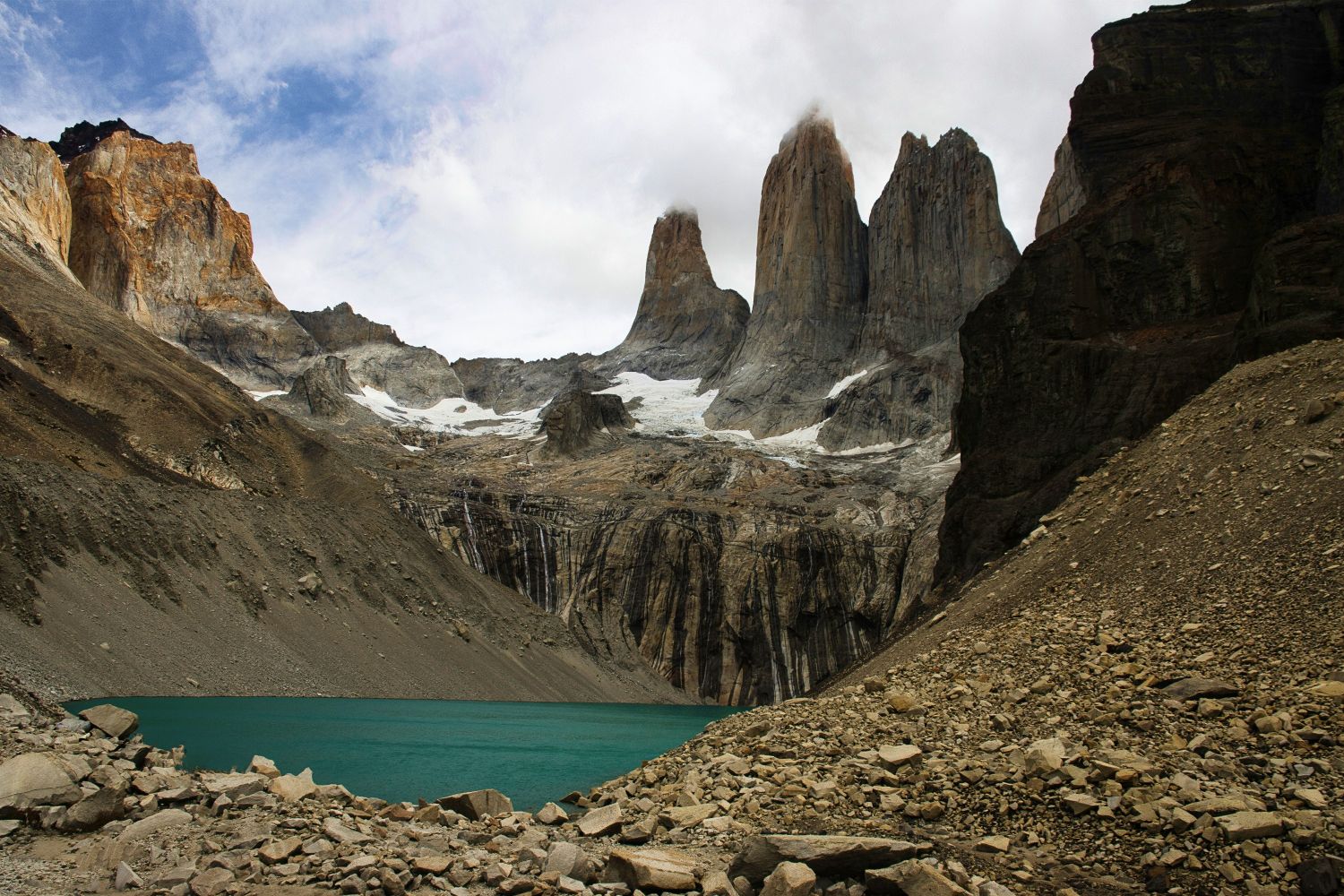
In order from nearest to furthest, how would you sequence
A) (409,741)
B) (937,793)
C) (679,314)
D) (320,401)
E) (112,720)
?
(937,793)
(112,720)
(409,741)
(320,401)
(679,314)

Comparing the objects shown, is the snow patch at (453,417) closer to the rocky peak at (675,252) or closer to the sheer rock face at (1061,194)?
the rocky peak at (675,252)

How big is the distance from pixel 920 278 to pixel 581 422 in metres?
47.5

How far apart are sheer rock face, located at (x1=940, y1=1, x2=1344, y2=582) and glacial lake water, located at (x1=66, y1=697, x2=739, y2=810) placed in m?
14.3

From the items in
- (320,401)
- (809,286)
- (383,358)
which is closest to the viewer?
(320,401)

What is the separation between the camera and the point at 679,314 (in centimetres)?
16150

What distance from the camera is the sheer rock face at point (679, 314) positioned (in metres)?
153

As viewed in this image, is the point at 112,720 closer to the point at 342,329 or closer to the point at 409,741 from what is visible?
the point at 409,741

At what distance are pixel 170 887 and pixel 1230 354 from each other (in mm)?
27214

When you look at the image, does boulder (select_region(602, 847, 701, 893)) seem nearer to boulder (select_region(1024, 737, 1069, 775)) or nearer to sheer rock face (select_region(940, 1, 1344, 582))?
boulder (select_region(1024, 737, 1069, 775))

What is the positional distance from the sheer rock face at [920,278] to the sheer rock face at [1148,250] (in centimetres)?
7076

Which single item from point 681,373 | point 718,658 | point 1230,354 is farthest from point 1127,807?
point 681,373

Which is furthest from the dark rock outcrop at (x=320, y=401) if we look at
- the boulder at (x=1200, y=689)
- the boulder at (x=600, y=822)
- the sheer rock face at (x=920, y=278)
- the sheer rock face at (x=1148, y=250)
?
the boulder at (x=1200, y=689)

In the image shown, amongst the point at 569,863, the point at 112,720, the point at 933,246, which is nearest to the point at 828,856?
the point at 569,863

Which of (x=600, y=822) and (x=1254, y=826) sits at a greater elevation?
(x=1254, y=826)
